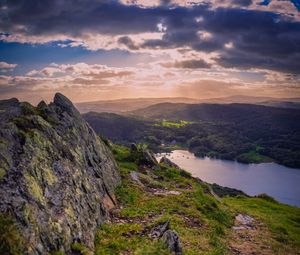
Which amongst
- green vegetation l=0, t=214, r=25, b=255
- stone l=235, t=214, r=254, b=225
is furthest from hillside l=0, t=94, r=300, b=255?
stone l=235, t=214, r=254, b=225

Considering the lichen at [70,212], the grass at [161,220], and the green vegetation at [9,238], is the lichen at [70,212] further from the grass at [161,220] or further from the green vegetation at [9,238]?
the green vegetation at [9,238]

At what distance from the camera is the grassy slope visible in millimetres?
18844

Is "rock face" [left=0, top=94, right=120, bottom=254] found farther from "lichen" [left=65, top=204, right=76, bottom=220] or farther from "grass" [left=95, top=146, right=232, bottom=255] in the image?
"grass" [left=95, top=146, right=232, bottom=255]

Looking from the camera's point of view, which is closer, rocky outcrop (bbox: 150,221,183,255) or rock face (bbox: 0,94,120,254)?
rock face (bbox: 0,94,120,254)

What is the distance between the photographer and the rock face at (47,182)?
13.5 meters

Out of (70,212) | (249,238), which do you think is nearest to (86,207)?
(70,212)

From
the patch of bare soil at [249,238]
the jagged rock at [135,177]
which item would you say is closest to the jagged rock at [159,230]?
the patch of bare soil at [249,238]

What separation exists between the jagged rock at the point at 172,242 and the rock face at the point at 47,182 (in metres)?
4.69

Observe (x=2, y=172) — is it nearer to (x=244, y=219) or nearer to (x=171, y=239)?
(x=171, y=239)

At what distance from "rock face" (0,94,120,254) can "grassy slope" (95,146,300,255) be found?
164cm

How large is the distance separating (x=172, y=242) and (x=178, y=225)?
7.41 metres

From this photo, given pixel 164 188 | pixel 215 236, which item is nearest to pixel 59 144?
pixel 215 236

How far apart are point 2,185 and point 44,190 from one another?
293 centimetres

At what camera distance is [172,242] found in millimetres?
17922
